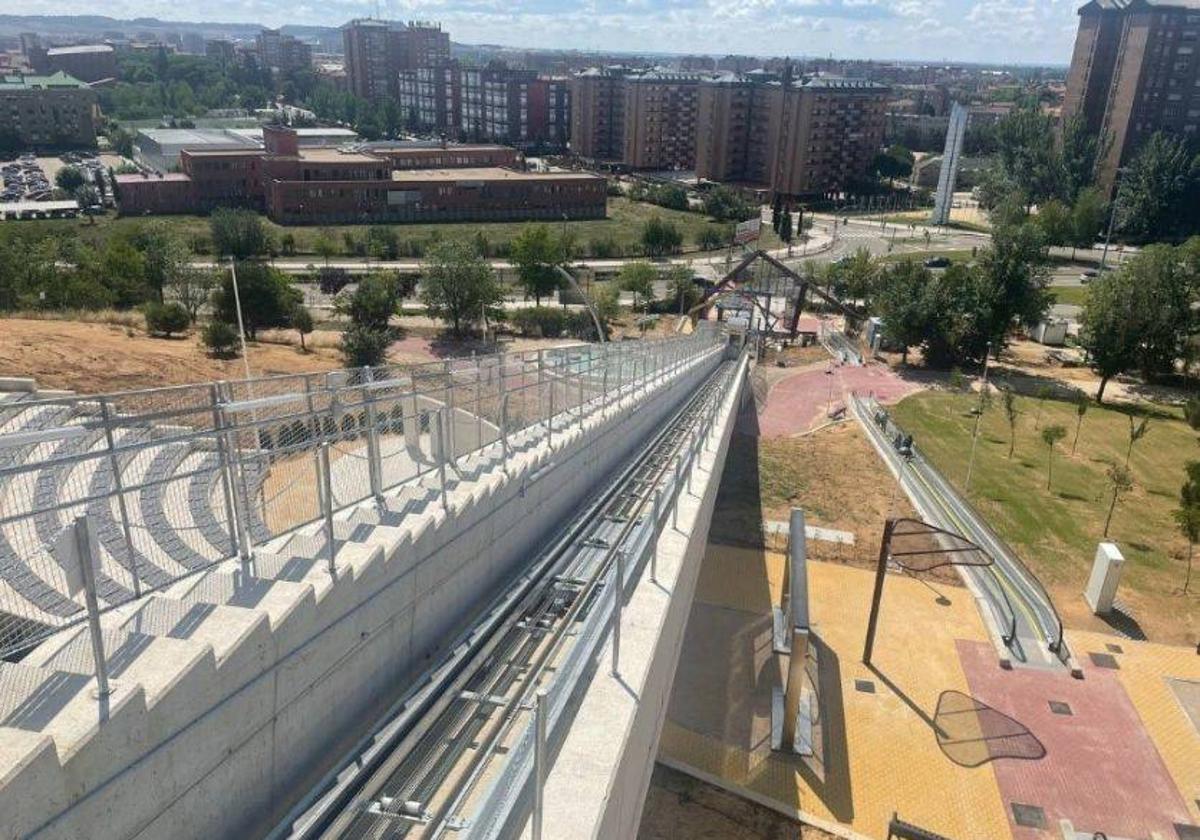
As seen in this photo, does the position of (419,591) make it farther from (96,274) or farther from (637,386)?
(96,274)

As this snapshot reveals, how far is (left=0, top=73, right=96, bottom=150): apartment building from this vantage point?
10506cm

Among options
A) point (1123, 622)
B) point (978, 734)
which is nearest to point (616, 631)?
point (978, 734)

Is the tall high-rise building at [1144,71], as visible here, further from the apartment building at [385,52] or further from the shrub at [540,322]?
the apartment building at [385,52]

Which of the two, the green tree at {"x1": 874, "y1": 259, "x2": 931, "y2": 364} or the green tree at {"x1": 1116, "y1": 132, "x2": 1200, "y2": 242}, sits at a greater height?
the green tree at {"x1": 1116, "y1": 132, "x2": 1200, "y2": 242}

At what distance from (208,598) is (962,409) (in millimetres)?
34031

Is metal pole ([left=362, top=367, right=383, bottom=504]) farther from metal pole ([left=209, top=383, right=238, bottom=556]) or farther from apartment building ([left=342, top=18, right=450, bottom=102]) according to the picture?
apartment building ([left=342, top=18, right=450, bottom=102])

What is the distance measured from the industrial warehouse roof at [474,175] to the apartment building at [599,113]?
35.5m

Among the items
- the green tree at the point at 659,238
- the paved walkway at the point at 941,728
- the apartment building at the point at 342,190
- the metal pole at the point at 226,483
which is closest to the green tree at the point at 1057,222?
the green tree at the point at 659,238

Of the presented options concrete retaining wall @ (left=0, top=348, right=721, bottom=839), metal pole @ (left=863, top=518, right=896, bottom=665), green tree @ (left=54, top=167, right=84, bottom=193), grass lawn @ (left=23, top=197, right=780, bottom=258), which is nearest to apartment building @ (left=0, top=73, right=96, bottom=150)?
green tree @ (left=54, top=167, right=84, bottom=193)

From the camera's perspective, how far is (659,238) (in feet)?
227

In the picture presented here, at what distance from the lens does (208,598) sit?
5.08 meters

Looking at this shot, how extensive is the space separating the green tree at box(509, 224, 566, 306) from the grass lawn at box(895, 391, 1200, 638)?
25658mm

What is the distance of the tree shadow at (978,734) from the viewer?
43.0ft

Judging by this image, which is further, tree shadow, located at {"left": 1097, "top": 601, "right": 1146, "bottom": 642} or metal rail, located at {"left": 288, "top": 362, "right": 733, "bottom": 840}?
tree shadow, located at {"left": 1097, "top": 601, "right": 1146, "bottom": 642}
